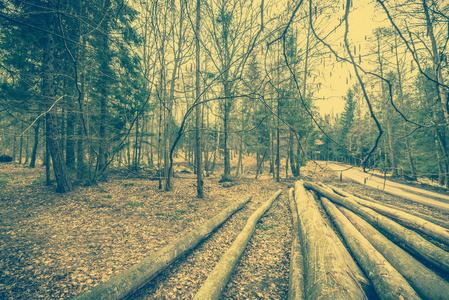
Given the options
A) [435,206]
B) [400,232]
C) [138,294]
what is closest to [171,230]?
[138,294]

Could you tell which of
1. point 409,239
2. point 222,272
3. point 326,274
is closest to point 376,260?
point 409,239

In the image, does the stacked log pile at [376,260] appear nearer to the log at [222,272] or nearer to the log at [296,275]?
the log at [296,275]

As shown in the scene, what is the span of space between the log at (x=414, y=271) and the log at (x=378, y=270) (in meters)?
0.25

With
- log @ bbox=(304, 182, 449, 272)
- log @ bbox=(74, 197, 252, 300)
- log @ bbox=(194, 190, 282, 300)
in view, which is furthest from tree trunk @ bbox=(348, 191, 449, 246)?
log @ bbox=(74, 197, 252, 300)

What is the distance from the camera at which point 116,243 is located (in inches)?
180

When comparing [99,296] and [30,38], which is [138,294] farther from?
[30,38]

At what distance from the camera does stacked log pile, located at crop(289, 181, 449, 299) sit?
8.43 ft

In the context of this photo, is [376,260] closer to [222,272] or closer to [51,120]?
[222,272]

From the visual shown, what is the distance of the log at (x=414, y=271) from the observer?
270cm

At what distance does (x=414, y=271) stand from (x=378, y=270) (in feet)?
1.83

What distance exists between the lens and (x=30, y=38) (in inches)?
304

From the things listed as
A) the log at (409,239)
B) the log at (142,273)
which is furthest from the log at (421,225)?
the log at (142,273)

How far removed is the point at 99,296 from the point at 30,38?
34.6ft

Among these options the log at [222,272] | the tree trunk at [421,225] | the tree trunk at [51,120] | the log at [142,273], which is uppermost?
→ the tree trunk at [51,120]
